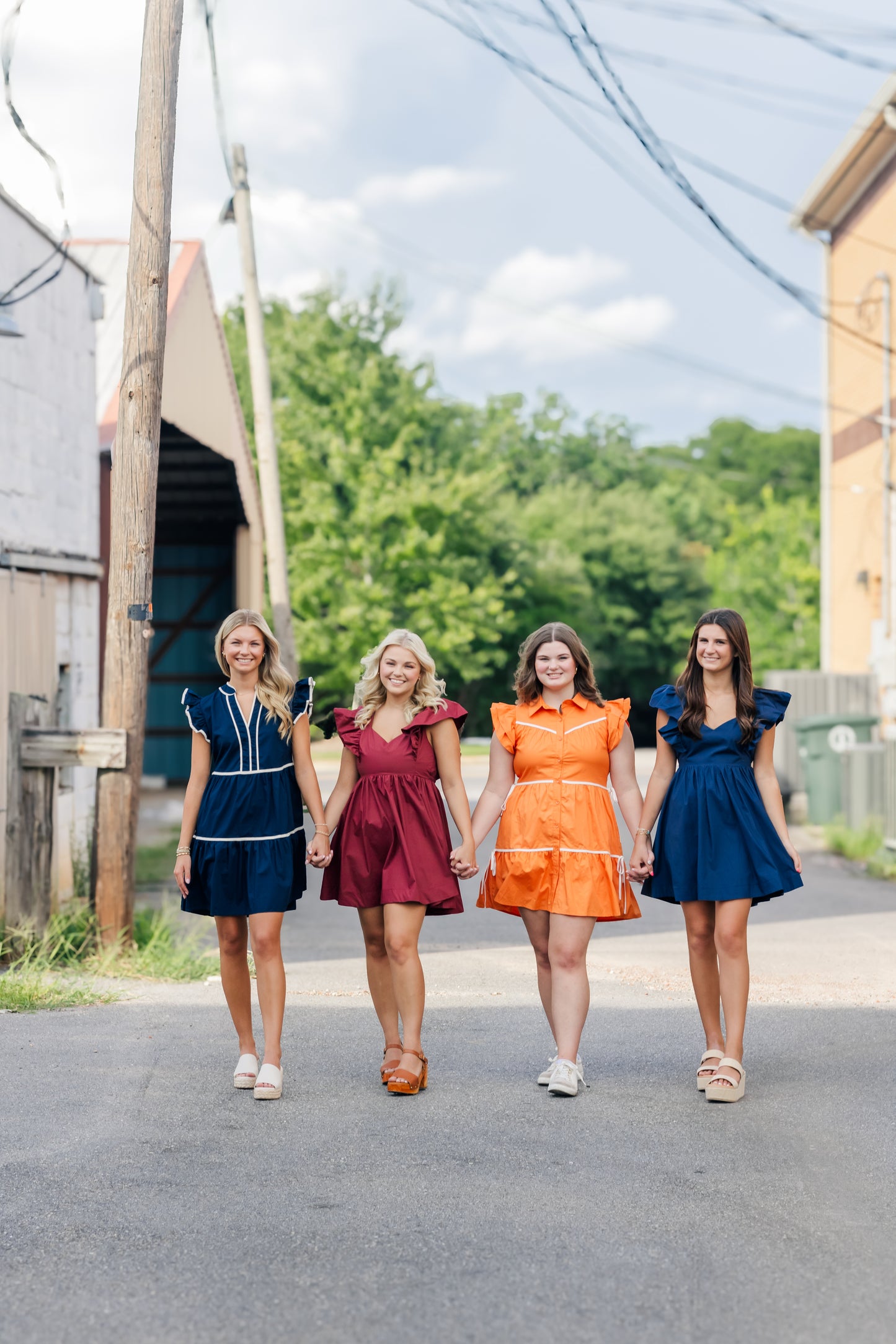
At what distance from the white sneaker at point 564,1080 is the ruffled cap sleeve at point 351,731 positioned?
53.0 inches

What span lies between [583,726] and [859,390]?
16.7 metres

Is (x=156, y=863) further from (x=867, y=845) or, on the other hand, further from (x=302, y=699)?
(x=302, y=699)

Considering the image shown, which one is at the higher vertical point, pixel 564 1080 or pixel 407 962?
pixel 407 962

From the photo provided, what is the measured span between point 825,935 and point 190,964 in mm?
4195

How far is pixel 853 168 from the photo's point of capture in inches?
775

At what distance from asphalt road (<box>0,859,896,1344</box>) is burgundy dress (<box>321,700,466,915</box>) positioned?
718 millimetres

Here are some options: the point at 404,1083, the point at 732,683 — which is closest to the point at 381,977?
the point at 404,1083

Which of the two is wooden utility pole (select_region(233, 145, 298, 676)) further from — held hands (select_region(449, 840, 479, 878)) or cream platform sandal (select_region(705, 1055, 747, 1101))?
cream platform sandal (select_region(705, 1055, 747, 1101))

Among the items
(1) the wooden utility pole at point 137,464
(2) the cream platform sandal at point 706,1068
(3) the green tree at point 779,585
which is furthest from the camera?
(3) the green tree at point 779,585

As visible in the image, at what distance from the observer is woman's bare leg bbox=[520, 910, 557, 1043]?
5367 mm

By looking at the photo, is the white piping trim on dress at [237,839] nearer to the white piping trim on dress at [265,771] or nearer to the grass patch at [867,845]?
the white piping trim on dress at [265,771]

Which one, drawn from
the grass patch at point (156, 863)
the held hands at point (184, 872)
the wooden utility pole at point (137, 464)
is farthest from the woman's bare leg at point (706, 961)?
the grass patch at point (156, 863)

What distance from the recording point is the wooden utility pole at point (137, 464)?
26.0ft

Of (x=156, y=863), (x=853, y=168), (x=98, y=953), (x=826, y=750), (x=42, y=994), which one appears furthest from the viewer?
(x=853, y=168)
